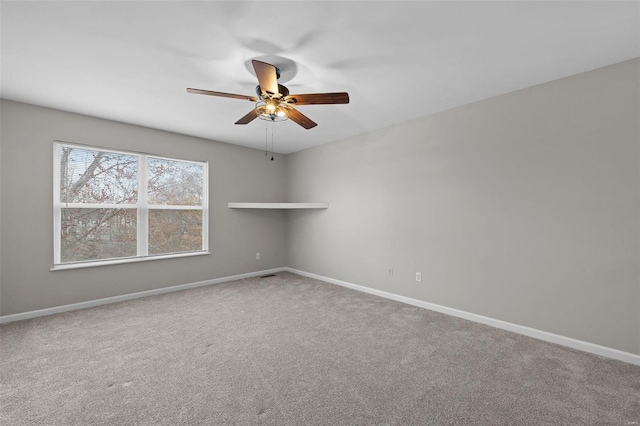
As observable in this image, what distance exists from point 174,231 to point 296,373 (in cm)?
325

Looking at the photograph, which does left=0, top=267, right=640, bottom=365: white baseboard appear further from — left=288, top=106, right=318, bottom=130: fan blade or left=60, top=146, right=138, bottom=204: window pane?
left=288, top=106, right=318, bottom=130: fan blade

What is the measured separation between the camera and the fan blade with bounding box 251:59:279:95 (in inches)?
75.5

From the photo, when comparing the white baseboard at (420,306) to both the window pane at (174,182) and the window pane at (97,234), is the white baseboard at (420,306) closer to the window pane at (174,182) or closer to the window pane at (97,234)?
the window pane at (97,234)

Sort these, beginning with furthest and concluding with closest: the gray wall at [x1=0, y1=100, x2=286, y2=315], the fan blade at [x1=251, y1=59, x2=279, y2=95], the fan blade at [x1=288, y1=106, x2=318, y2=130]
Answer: the gray wall at [x1=0, y1=100, x2=286, y2=315]
the fan blade at [x1=288, y1=106, x2=318, y2=130]
the fan blade at [x1=251, y1=59, x2=279, y2=95]

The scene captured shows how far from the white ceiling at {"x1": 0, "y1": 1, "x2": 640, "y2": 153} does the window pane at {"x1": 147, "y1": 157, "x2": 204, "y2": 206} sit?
119 centimetres

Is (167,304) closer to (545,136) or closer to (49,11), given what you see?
(49,11)

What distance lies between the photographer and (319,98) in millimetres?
2301

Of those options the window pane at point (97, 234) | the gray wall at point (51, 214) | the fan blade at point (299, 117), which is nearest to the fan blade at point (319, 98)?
the fan blade at point (299, 117)

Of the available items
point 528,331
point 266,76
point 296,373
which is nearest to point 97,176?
point 266,76

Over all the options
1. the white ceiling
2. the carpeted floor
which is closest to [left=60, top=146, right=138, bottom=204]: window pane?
the white ceiling

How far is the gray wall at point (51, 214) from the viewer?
310 cm

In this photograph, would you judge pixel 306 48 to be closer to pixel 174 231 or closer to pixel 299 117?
pixel 299 117

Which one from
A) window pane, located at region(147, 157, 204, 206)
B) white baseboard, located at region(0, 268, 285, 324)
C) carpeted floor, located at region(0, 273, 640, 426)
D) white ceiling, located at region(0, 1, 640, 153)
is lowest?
carpeted floor, located at region(0, 273, 640, 426)

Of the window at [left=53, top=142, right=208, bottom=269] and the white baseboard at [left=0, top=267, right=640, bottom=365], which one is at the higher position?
the window at [left=53, top=142, right=208, bottom=269]
